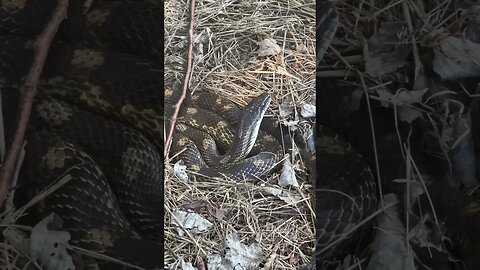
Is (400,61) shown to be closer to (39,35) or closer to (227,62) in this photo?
(227,62)

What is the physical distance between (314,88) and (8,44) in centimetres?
88

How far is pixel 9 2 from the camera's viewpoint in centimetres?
193

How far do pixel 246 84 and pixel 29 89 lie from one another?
61 cm

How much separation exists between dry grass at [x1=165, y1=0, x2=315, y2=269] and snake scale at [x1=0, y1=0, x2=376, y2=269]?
37 mm

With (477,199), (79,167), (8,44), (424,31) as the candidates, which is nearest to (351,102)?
(424,31)

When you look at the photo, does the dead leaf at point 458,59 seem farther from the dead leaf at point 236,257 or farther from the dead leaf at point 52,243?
the dead leaf at point 52,243

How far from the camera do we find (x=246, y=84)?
1972 mm

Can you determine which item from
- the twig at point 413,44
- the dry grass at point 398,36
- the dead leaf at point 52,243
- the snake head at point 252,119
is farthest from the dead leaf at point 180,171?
the twig at point 413,44

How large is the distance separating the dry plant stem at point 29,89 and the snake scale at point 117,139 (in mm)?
19

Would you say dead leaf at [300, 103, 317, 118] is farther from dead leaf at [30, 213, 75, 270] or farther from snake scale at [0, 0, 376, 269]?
dead leaf at [30, 213, 75, 270]

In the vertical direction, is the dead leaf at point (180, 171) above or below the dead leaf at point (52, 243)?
above

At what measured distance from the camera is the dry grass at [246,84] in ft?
6.25

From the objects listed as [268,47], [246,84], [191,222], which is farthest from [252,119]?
[191,222]

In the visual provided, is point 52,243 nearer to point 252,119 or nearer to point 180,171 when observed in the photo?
point 180,171
